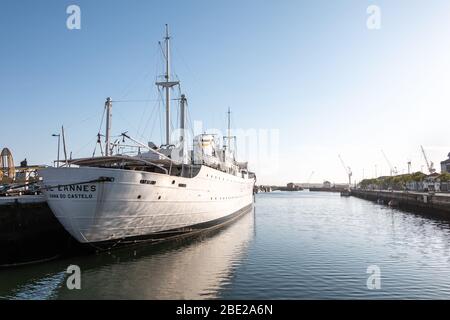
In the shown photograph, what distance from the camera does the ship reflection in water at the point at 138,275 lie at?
1602 centimetres

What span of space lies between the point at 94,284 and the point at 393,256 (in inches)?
695

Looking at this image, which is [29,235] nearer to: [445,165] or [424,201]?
[424,201]

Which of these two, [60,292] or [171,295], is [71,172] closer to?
[60,292]

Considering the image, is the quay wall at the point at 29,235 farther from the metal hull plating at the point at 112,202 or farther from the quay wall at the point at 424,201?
the quay wall at the point at 424,201

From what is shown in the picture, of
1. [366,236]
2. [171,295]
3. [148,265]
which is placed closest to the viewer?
[171,295]

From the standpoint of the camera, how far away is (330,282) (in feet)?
56.7

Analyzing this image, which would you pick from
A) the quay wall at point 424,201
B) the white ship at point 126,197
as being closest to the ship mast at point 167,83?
the white ship at point 126,197

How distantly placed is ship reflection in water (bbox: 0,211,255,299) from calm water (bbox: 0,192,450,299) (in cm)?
4

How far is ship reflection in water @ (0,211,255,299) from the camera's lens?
52.5 ft

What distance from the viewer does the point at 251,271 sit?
1966 cm

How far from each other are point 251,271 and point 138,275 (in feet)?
18.8

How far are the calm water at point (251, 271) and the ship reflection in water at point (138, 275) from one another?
0.04m
